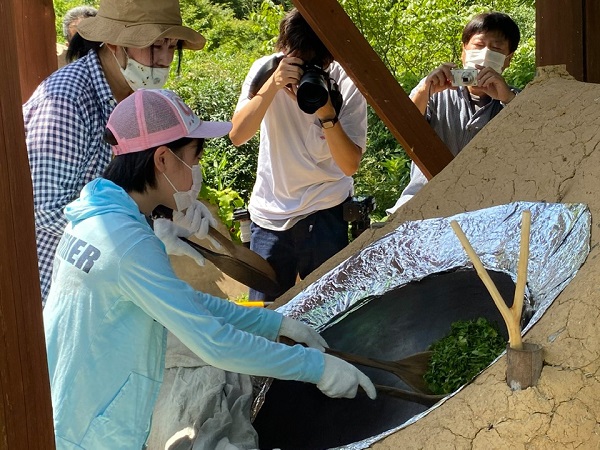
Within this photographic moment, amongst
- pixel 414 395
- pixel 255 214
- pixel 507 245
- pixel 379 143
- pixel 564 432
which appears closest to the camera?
pixel 564 432

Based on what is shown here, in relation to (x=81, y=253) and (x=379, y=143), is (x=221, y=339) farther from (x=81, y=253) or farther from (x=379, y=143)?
(x=379, y=143)

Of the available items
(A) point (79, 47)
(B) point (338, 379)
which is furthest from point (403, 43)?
(B) point (338, 379)

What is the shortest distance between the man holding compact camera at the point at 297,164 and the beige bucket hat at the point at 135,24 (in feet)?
2.00

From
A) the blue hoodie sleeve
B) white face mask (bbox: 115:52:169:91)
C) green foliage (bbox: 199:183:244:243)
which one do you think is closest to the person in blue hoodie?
the blue hoodie sleeve

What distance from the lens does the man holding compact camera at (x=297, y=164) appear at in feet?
12.1

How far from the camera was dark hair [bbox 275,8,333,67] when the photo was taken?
3.69m

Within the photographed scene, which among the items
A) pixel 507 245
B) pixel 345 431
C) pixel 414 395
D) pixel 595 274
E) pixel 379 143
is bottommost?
pixel 379 143

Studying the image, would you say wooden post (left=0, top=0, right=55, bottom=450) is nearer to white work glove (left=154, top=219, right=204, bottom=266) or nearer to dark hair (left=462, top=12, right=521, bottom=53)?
white work glove (left=154, top=219, right=204, bottom=266)

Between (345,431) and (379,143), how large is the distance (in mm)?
6774

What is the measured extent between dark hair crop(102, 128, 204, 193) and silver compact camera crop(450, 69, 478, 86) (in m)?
1.52

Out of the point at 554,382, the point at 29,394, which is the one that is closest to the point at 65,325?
the point at 29,394

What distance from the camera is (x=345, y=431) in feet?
9.04

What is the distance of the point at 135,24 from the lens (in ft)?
10.0

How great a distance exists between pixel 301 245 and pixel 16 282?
2.19m
